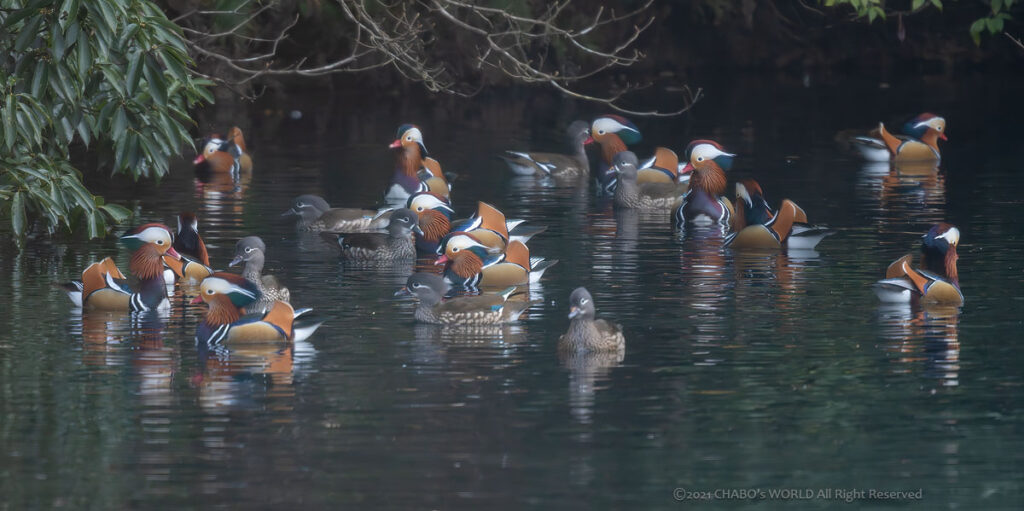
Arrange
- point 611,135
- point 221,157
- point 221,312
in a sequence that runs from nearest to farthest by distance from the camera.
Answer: point 221,312 < point 611,135 < point 221,157

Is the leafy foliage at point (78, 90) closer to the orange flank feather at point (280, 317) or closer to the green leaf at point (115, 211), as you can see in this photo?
the green leaf at point (115, 211)

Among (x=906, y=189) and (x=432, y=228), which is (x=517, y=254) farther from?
(x=906, y=189)

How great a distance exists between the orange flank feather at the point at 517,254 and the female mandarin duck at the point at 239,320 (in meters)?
2.81

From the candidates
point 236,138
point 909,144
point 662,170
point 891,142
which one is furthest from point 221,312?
point 909,144

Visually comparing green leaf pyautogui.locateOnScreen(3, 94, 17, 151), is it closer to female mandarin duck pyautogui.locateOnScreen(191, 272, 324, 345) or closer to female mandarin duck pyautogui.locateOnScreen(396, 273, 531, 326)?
female mandarin duck pyautogui.locateOnScreen(191, 272, 324, 345)

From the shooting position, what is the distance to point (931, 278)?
44.2ft

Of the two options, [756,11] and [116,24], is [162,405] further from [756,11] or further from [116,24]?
[756,11]

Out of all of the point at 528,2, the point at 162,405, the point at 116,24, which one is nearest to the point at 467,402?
the point at 162,405

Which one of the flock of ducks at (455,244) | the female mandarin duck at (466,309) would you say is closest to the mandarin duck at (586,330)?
the flock of ducks at (455,244)

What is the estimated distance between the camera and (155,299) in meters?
13.4

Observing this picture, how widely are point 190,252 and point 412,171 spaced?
20.9 feet

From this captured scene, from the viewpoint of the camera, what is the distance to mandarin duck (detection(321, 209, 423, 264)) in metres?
16.4

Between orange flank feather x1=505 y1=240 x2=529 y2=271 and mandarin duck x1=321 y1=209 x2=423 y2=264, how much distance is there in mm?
1873

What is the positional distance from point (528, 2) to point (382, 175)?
465 inches
